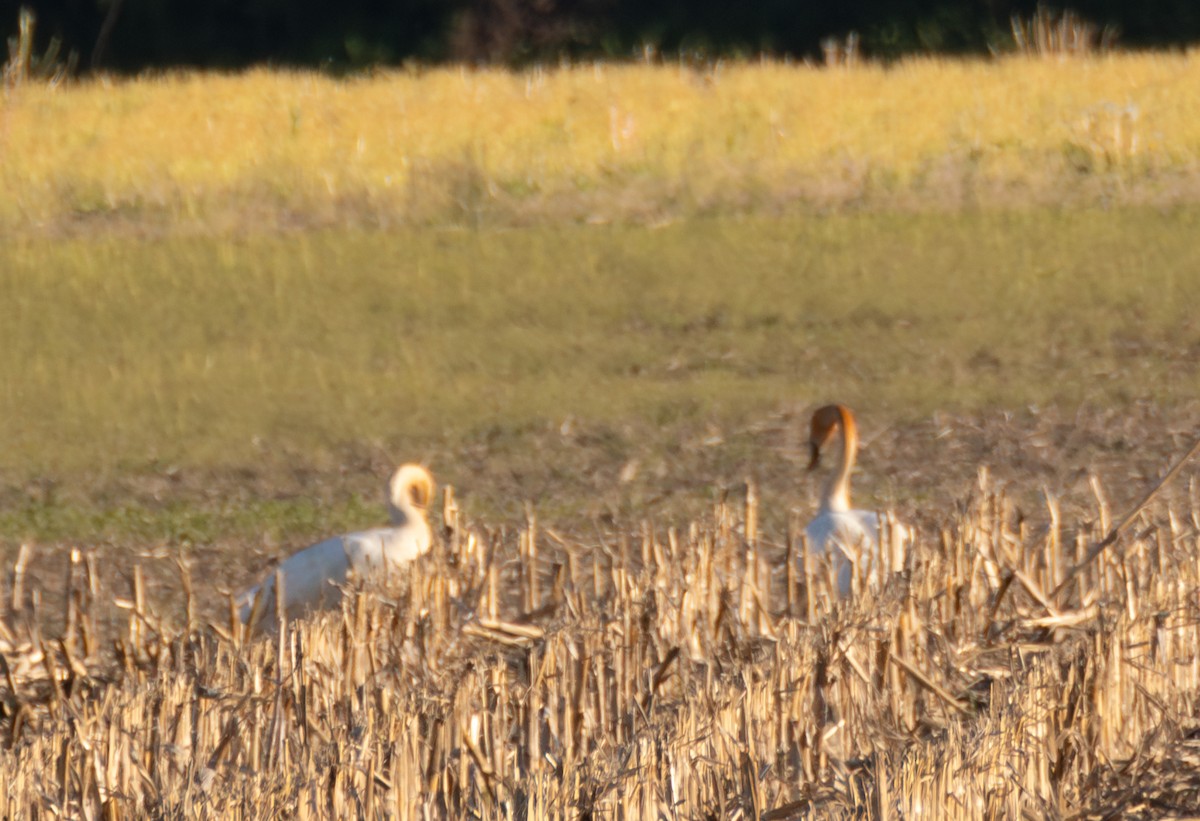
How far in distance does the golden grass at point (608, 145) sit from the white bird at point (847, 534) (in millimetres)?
9831

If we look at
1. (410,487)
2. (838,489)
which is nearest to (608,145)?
(410,487)

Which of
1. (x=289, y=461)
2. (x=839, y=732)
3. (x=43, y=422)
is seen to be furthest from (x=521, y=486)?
(x=839, y=732)

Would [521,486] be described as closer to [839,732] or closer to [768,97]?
[839,732]

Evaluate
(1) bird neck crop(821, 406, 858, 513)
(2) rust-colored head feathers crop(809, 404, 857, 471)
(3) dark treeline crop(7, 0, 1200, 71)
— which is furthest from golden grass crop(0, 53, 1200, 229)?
(3) dark treeline crop(7, 0, 1200, 71)

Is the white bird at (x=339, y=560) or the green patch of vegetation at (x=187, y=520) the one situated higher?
the white bird at (x=339, y=560)

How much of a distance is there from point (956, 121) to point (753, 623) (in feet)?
47.4

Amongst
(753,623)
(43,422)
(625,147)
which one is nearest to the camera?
(753,623)

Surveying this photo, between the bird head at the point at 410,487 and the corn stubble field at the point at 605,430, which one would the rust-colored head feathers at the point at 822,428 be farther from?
the bird head at the point at 410,487

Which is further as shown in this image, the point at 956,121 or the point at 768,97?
the point at 768,97

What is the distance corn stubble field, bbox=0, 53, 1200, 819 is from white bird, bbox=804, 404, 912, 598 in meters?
0.20

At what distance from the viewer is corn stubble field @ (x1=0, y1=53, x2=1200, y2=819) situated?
5.25 m

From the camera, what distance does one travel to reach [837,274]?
17.5 meters

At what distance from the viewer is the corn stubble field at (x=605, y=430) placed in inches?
207

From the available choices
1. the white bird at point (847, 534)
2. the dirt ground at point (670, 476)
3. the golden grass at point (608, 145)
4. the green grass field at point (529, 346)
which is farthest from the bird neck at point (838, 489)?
the golden grass at point (608, 145)
